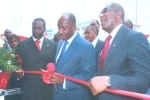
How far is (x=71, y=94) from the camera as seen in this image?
3533 mm

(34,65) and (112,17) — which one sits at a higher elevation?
(112,17)

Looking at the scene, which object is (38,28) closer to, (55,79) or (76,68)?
(76,68)

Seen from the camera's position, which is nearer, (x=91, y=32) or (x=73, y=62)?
(x=73, y=62)

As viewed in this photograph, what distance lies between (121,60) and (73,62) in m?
0.93

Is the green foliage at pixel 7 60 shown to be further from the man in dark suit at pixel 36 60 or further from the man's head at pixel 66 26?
the man's head at pixel 66 26

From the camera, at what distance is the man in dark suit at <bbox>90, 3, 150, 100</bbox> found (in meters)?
2.49

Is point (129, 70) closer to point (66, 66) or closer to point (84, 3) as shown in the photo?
point (66, 66)

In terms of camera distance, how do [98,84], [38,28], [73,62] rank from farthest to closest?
[38,28]
[73,62]
[98,84]

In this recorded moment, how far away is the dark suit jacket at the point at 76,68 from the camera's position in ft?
11.5

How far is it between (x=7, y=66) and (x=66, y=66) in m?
0.82

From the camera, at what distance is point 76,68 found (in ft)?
11.5

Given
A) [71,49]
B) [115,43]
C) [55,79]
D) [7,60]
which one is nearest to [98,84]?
[115,43]

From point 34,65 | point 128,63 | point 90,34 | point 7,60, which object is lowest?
point 34,65

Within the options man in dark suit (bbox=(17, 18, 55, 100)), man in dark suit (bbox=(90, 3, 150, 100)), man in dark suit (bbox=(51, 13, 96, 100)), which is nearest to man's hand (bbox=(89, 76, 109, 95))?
man in dark suit (bbox=(90, 3, 150, 100))
